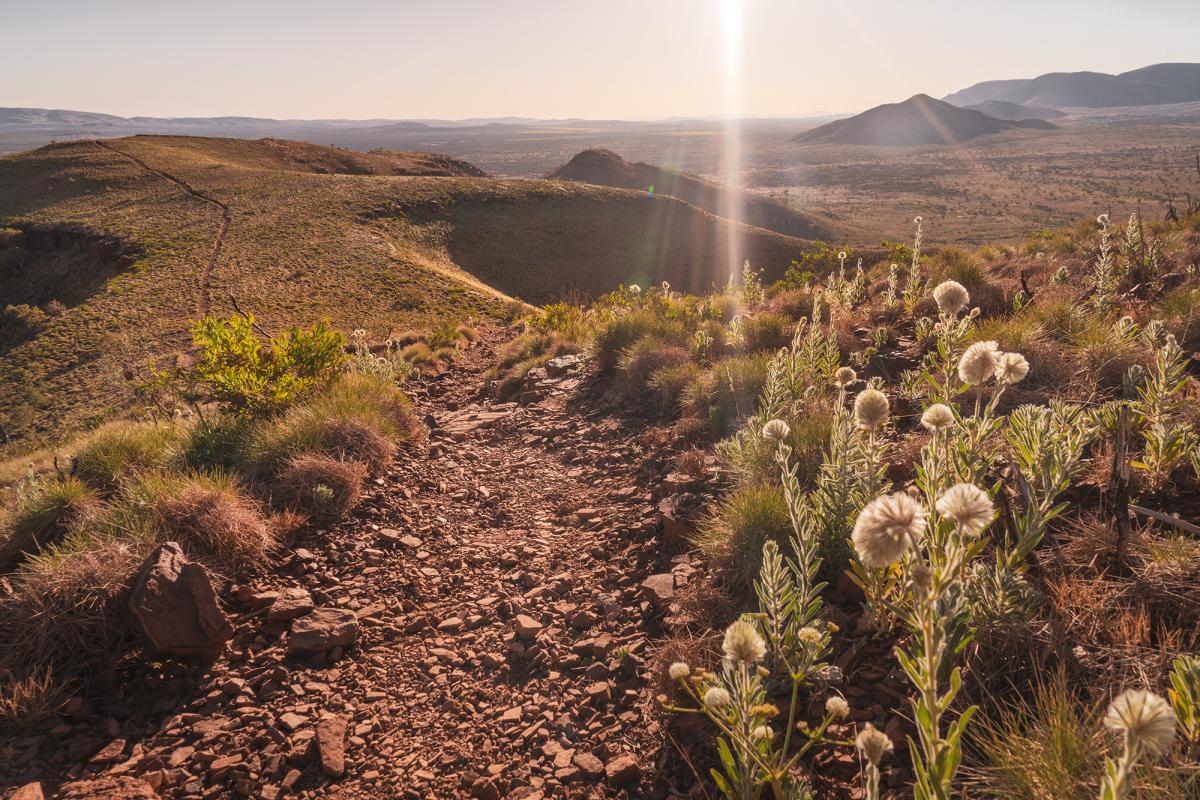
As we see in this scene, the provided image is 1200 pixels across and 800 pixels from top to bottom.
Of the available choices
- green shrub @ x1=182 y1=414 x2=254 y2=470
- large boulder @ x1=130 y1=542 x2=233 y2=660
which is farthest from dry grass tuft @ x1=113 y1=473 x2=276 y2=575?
green shrub @ x1=182 y1=414 x2=254 y2=470

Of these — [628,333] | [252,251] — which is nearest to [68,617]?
[628,333]

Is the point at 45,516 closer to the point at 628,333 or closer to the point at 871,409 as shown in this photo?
the point at 871,409

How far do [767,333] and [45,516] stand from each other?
23.8 ft

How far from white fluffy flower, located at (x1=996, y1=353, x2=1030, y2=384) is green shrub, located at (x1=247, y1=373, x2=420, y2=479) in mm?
4949

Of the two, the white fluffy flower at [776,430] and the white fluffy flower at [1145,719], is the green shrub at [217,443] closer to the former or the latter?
the white fluffy flower at [776,430]

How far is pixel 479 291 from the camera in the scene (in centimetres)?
2702

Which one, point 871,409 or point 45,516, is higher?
point 871,409

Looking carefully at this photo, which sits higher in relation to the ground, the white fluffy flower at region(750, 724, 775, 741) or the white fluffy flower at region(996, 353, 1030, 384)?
the white fluffy flower at region(996, 353, 1030, 384)

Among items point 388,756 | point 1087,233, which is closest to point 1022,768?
point 388,756

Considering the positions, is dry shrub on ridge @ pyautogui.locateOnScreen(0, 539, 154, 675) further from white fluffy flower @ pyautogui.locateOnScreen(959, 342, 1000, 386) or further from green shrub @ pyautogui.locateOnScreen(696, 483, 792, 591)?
white fluffy flower @ pyautogui.locateOnScreen(959, 342, 1000, 386)

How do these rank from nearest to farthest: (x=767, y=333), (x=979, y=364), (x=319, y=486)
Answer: (x=979, y=364) → (x=319, y=486) → (x=767, y=333)

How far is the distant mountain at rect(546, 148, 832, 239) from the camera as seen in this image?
75625 millimetres

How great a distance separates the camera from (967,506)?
1502 mm

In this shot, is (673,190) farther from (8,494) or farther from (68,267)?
(8,494)
